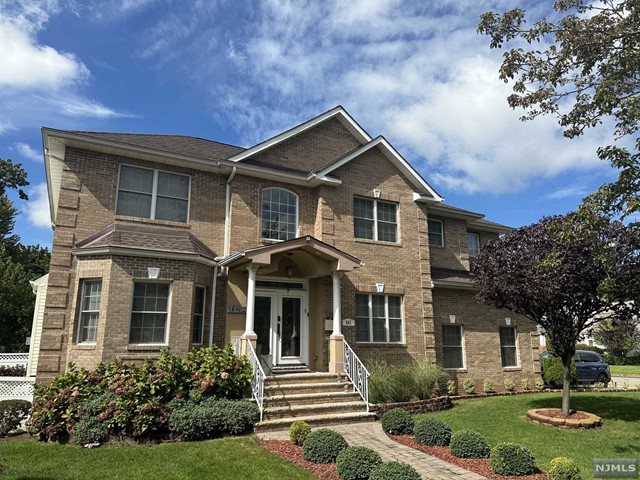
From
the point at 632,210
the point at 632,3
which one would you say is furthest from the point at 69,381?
the point at 632,3

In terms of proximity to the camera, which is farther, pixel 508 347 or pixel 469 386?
pixel 508 347

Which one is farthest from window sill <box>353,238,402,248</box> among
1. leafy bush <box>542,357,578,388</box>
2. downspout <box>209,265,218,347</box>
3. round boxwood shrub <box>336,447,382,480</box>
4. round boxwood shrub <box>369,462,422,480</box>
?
round boxwood shrub <box>369,462,422,480</box>

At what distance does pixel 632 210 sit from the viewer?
24.6 ft

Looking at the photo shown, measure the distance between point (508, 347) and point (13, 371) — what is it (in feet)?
66.8

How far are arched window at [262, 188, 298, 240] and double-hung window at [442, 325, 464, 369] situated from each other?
7.10m

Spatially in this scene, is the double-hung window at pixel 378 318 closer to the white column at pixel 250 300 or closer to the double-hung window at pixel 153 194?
the white column at pixel 250 300

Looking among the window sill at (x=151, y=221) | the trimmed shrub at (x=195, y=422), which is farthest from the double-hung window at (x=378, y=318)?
the trimmed shrub at (x=195, y=422)

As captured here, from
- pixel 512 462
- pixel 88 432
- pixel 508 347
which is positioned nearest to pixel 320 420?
pixel 512 462

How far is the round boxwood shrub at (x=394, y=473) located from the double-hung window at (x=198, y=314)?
7380 mm

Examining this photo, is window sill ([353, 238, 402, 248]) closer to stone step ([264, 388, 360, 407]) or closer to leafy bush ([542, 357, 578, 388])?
stone step ([264, 388, 360, 407])

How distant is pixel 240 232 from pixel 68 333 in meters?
5.27

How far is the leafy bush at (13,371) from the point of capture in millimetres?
17703

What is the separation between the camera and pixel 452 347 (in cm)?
1648

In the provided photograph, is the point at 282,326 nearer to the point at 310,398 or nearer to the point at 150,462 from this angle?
the point at 310,398
